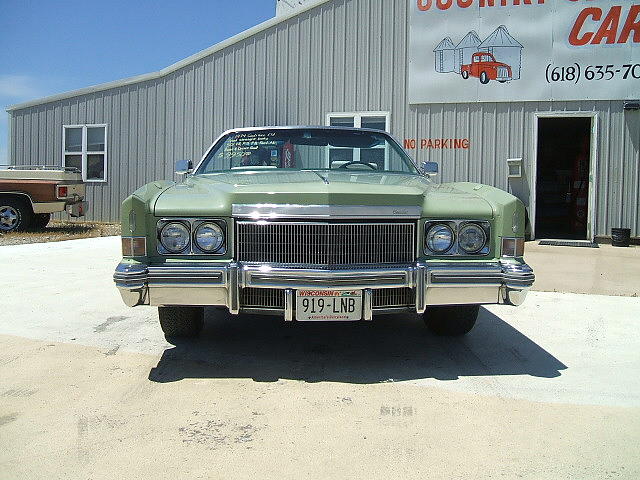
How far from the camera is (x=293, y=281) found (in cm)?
324

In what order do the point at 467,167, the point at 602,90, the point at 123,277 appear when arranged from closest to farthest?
the point at 123,277
the point at 602,90
the point at 467,167

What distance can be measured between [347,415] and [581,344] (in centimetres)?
223

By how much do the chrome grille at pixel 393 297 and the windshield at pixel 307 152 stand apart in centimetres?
150

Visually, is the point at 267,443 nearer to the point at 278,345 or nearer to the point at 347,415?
the point at 347,415

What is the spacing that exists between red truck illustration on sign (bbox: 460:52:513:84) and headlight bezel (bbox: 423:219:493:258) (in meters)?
8.14

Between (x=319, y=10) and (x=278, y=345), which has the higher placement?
(x=319, y=10)

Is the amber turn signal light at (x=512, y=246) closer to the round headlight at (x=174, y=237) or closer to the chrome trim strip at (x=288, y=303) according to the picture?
the chrome trim strip at (x=288, y=303)

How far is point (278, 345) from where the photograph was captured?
405 centimetres

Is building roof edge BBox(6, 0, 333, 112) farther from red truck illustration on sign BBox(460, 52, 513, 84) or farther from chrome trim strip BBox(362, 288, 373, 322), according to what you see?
chrome trim strip BBox(362, 288, 373, 322)

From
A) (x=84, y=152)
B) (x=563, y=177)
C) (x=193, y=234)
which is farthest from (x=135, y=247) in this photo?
(x=563, y=177)

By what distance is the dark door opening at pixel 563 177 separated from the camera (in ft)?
46.9

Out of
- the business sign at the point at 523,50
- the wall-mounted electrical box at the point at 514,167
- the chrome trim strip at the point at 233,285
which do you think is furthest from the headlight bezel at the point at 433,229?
the business sign at the point at 523,50

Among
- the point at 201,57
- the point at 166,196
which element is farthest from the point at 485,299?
the point at 201,57

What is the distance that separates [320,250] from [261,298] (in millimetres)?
437
